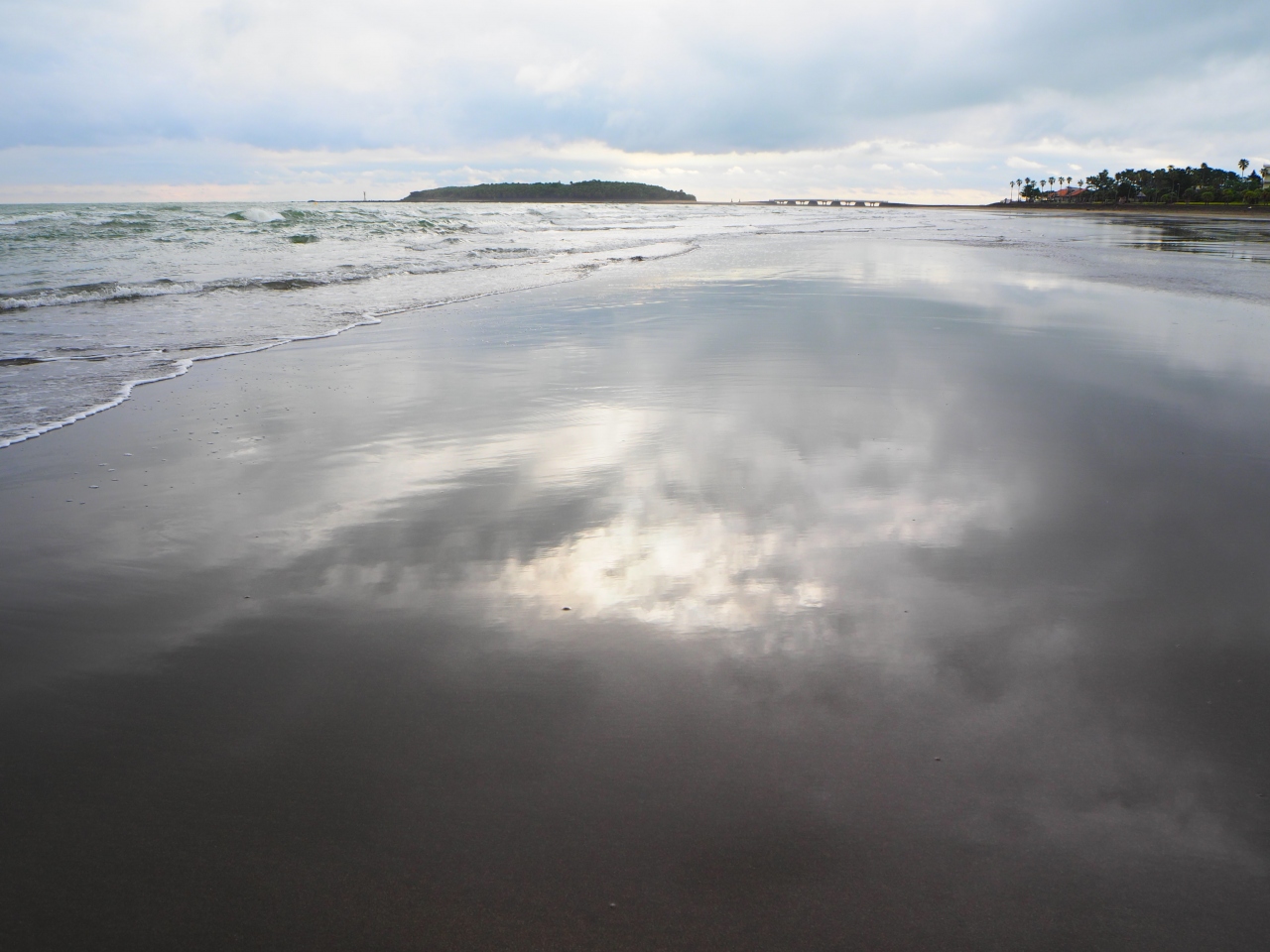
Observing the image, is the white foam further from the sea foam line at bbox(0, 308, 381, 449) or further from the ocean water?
the sea foam line at bbox(0, 308, 381, 449)

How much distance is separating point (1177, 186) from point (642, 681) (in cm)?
12944

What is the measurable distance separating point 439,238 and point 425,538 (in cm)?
2644

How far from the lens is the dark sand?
5.50 ft

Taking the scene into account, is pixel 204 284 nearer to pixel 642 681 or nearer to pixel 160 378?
pixel 160 378

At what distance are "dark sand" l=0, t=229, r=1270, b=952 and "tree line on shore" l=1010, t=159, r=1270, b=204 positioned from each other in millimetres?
91863

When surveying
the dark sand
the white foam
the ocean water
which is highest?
the white foam

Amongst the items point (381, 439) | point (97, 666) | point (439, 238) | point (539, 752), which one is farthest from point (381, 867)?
point (439, 238)

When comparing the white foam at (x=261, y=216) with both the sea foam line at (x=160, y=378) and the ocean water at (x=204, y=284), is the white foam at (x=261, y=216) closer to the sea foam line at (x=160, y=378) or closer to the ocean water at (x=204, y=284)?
the ocean water at (x=204, y=284)

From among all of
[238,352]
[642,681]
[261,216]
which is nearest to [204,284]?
[238,352]

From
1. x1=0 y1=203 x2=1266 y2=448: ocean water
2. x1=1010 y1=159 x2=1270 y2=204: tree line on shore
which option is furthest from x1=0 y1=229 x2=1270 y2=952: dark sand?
x1=1010 y1=159 x2=1270 y2=204: tree line on shore

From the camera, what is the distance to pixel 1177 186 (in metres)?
103

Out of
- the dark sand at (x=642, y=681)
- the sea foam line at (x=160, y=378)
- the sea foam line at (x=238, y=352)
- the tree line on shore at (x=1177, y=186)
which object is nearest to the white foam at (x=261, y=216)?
the sea foam line at (x=238, y=352)

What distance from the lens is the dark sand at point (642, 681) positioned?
5.50ft

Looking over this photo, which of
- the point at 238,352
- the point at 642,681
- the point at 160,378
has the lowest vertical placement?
the point at 642,681
